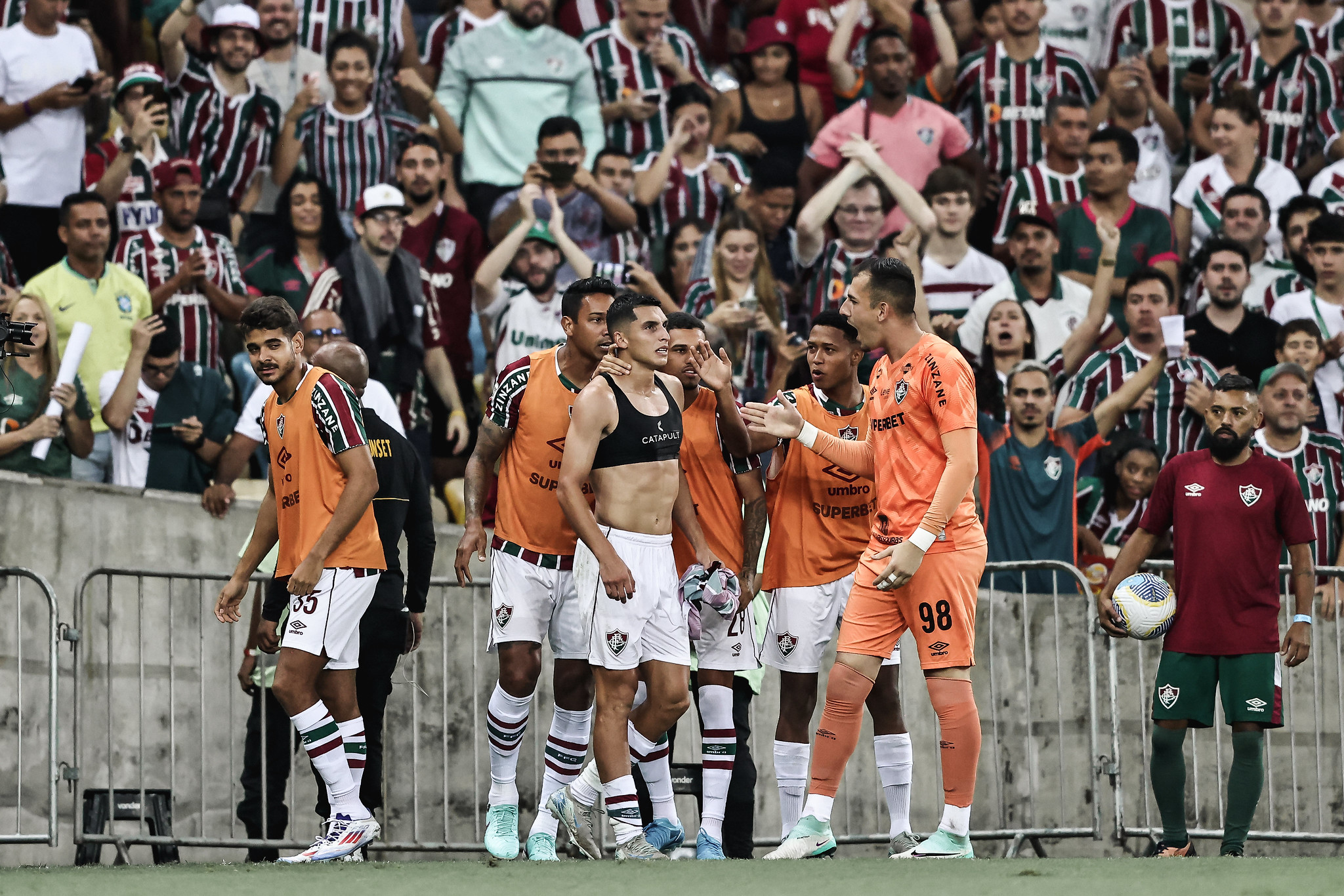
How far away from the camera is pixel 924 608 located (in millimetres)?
7273

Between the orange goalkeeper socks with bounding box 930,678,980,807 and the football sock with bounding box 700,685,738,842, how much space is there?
4.04ft

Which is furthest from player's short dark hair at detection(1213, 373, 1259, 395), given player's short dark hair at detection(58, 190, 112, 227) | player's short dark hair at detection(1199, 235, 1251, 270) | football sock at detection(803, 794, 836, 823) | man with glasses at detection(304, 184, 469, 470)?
player's short dark hair at detection(58, 190, 112, 227)

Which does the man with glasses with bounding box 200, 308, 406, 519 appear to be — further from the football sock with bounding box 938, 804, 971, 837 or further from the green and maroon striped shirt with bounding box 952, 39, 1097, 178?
the green and maroon striped shirt with bounding box 952, 39, 1097, 178

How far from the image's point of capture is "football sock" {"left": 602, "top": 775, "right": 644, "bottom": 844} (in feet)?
24.6

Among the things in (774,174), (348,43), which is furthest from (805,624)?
(348,43)

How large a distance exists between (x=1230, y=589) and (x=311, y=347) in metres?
5.62

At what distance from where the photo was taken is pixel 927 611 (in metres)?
7.27

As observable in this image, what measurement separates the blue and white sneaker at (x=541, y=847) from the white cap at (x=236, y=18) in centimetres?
796

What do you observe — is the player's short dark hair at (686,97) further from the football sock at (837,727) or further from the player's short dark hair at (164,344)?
the football sock at (837,727)

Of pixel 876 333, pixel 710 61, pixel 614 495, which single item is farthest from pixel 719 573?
pixel 710 61

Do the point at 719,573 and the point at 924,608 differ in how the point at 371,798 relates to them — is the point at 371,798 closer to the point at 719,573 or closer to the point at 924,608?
the point at 719,573

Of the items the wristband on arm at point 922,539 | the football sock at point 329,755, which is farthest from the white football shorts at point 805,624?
the football sock at point 329,755

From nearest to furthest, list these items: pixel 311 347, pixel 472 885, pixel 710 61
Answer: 1. pixel 472 885
2. pixel 311 347
3. pixel 710 61

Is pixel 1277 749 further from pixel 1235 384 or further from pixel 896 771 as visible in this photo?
pixel 896 771
